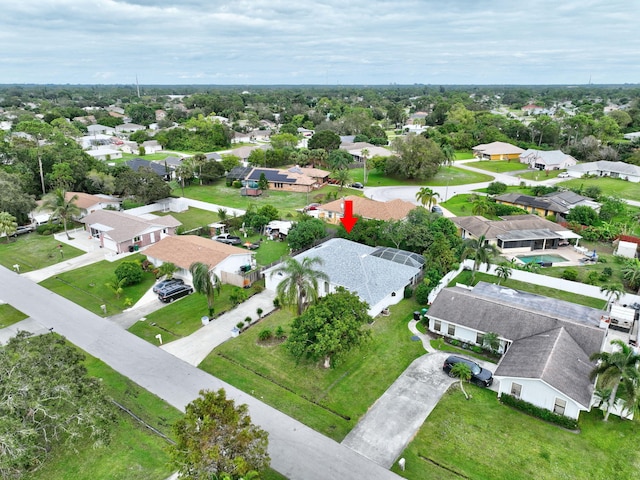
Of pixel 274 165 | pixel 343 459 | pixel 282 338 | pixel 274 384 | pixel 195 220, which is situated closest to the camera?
pixel 343 459

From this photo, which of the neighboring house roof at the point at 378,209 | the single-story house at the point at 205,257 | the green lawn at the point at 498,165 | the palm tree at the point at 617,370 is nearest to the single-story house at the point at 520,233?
the neighboring house roof at the point at 378,209

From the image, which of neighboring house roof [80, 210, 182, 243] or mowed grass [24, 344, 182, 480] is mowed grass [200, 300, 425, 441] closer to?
mowed grass [24, 344, 182, 480]

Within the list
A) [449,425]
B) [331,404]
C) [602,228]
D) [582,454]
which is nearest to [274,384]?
[331,404]

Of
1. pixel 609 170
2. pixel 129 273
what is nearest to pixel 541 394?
pixel 129 273

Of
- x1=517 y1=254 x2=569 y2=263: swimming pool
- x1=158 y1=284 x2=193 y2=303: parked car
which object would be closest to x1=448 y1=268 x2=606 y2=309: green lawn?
x1=517 y1=254 x2=569 y2=263: swimming pool

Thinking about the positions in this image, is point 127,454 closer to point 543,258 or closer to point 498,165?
point 543,258

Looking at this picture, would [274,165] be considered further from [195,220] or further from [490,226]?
[490,226]
